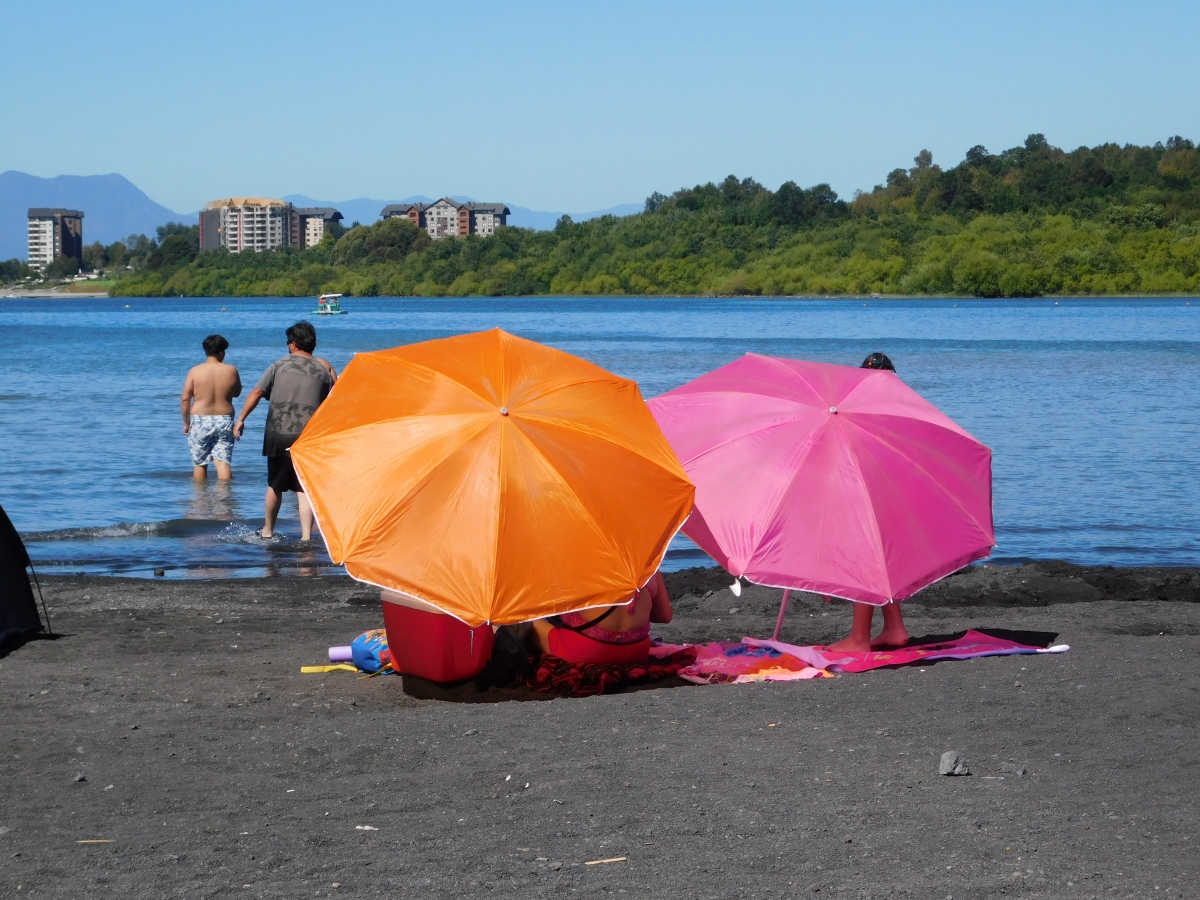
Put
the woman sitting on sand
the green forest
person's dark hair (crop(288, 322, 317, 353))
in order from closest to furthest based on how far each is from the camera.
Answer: the woman sitting on sand < person's dark hair (crop(288, 322, 317, 353)) < the green forest

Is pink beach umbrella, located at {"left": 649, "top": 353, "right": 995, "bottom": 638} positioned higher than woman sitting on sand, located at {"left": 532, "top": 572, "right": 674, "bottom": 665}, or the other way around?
pink beach umbrella, located at {"left": 649, "top": 353, "right": 995, "bottom": 638}

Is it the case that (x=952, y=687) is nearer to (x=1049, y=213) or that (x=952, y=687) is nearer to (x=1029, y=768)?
(x=1029, y=768)

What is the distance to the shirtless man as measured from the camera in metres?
13.2

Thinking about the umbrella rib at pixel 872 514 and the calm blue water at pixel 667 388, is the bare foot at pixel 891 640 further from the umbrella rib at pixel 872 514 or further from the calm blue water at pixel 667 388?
the calm blue water at pixel 667 388

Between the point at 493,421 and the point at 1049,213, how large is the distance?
5369 inches

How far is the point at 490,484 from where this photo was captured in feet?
18.5

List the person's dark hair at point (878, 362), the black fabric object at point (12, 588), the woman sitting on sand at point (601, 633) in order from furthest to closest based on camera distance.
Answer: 1. the black fabric object at point (12, 588)
2. the person's dark hair at point (878, 362)
3. the woman sitting on sand at point (601, 633)

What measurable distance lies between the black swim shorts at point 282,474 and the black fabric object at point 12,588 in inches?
120

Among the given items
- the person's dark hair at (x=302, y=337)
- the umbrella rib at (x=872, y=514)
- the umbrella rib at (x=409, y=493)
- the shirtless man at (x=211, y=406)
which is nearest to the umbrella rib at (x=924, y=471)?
the umbrella rib at (x=872, y=514)

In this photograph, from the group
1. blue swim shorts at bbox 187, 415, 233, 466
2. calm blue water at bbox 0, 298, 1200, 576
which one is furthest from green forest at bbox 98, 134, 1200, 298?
blue swim shorts at bbox 187, 415, 233, 466

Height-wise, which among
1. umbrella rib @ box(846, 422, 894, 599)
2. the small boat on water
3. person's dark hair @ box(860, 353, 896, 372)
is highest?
the small boat on water

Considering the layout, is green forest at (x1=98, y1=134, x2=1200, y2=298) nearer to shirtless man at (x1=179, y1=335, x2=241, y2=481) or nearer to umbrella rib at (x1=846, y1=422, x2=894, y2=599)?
shirtless man at (x1=179, y1=335, x2=241, y2=481)

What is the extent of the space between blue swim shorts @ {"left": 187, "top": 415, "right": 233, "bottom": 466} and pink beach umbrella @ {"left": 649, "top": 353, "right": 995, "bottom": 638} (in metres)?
7.93

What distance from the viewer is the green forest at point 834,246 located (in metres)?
120
